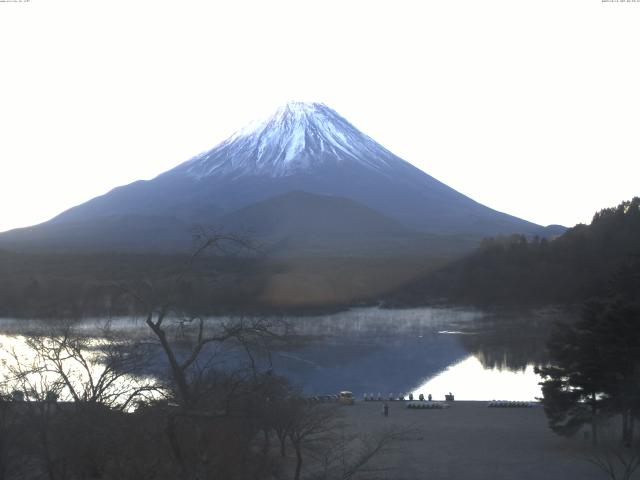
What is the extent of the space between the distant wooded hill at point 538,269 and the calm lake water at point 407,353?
14.1 feet

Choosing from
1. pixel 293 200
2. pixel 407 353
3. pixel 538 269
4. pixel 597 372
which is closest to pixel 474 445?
pixel 597 372

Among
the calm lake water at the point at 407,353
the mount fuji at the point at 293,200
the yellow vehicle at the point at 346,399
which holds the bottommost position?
the yellow vehicle at the point at 346,399

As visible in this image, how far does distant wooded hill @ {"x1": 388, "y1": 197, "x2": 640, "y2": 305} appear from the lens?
3269 cm

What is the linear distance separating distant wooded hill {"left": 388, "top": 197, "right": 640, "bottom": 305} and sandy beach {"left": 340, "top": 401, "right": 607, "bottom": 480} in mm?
16939

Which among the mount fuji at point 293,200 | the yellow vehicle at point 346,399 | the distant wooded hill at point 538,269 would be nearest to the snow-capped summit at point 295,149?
the mount fuji at point 293,200

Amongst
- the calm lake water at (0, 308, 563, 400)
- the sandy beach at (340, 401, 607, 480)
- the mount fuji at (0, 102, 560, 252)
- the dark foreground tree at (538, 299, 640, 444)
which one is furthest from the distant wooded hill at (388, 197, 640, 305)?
the dark foreground tree at (538, 299, 640, 444)

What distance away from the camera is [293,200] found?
5881cm

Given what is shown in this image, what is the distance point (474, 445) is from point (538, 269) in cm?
2376

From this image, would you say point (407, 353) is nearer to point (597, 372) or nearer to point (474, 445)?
point (474, 445)

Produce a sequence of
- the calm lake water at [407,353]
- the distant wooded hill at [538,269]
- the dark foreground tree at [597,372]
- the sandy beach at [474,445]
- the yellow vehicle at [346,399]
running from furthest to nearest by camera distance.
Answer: the distant wooded hill at [538,269] < the calm lake water at [407,353] < the yellow vehicle at [346,399] < the dark foreground tree at [597,372] < the sandy beach at [474,445]

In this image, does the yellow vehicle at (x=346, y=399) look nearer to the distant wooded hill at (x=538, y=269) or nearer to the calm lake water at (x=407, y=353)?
the calm lake water at (x=407, y=353)

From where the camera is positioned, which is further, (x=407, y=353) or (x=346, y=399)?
(x=407, y=353)

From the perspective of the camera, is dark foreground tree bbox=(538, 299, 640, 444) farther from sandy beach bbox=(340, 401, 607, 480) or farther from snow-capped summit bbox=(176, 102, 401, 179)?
snow-capped summit bbox=(176, 102, 401, 179)

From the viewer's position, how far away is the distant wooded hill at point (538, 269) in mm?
32688
